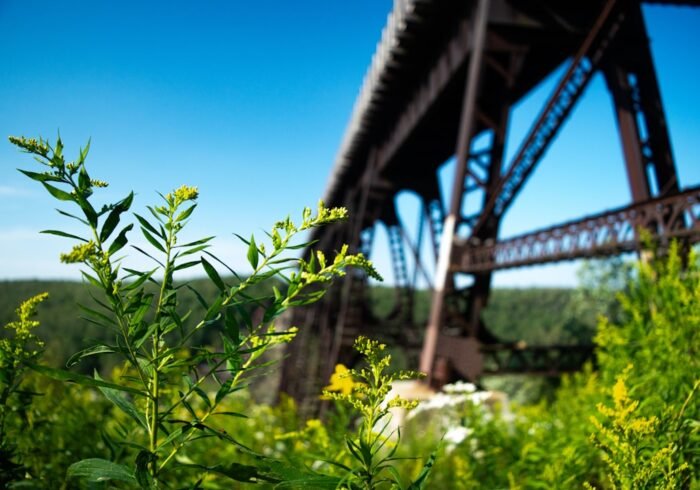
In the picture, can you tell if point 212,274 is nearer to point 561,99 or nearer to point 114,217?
point 114,217

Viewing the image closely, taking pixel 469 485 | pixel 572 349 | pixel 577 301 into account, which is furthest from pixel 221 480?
pixel 577 301

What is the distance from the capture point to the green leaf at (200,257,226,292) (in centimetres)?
67

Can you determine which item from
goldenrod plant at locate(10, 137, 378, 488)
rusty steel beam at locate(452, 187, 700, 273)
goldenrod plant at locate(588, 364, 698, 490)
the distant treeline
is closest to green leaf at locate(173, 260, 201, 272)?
goldenrod plant at locate(10, 137, 378, 488)

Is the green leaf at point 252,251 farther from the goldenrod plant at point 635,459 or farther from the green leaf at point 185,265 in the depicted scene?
the goldenrod plant at point 635,459

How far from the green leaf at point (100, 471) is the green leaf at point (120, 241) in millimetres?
280

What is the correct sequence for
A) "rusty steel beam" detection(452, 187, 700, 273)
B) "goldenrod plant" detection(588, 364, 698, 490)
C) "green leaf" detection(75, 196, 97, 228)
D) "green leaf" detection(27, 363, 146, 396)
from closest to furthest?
"green leaf" detection(27, 363, 146, 396) → "green leaf" detection(75, 196, 97, 228) → "goldenrod plant" detection(588, 364, 698, 490) → "rusty steel beam" detection(452, 187, 700, 273)

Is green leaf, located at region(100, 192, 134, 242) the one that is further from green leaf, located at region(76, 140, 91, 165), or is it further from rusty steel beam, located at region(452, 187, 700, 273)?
rusty steel beam, located at region(452, 187, 700, 273)

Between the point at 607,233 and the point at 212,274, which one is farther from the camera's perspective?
the point at 607,233

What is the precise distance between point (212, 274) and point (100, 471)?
0.29 metres

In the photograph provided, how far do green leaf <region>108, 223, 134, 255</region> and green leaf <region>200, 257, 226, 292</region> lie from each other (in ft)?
0.37

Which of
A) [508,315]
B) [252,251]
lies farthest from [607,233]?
[508,315]

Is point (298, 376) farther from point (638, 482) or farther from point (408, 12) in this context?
point (638, 482)

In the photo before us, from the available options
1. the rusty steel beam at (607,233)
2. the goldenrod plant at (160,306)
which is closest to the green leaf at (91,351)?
the goldenrod plant at (160,306)

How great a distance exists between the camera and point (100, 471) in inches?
23.7
